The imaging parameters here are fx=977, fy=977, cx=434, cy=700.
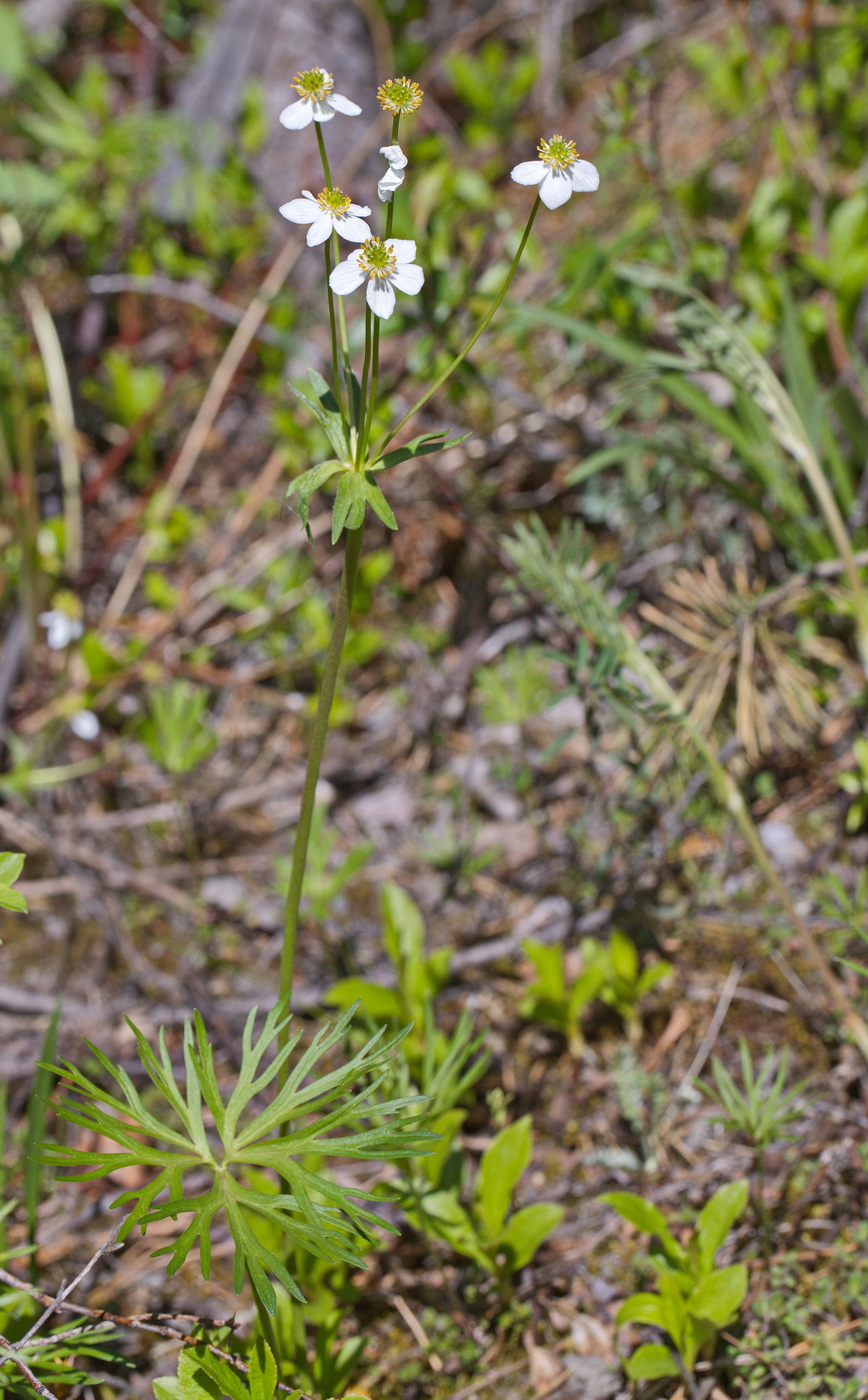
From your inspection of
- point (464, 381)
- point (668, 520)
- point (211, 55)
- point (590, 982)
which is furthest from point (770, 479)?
point (211, 55)

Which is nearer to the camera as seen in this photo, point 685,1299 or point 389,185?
point 389,185

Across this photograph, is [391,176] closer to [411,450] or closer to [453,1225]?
[411,450]

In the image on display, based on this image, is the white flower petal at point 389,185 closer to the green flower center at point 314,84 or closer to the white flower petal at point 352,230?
the white flower petal at point 352,230

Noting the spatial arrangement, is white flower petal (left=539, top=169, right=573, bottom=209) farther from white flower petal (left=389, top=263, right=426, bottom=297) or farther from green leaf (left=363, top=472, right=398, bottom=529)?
green leaf (left=363, top=472, right=398, bottom=529)

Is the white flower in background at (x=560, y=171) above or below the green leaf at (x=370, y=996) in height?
above

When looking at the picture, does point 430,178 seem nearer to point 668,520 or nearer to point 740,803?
point 668,520

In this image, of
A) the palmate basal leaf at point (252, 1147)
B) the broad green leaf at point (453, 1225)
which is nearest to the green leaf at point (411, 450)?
the palmate basal leaf at point (252, 1147)

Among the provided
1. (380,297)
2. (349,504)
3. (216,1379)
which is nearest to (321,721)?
(349,504)
